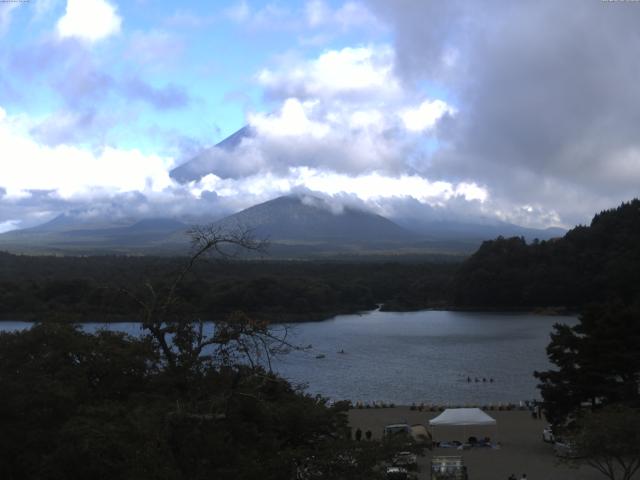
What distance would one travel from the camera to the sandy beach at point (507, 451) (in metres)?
9.98

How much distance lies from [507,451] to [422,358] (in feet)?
47.4

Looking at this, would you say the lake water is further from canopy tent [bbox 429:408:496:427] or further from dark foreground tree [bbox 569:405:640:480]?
dark foreground tree [bbox 569:405:640:480]

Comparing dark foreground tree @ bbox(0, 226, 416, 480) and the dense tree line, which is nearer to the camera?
dark foreground tree @ bbox(0, 226, 416, 480)

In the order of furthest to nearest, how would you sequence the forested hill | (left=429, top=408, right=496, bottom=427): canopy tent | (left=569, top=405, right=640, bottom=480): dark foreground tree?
the forested hill, (left=429, top=408, right=496, bottom=427): canopy tent, (left=569, top=405, right=640, bottom=480): dark foreground tree

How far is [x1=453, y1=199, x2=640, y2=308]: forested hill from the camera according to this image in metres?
41.4

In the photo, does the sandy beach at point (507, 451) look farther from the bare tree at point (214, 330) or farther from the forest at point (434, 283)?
the forest at point (434, 283)

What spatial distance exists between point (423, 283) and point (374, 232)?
8427 centimetres

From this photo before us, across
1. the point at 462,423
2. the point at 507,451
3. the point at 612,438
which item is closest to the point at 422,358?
the point at 462,423

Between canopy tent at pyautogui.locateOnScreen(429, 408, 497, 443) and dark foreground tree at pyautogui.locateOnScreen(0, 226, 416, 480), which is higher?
dark foreground tree at pyautogui.locateOnScreen(0, 226, 416, 480)

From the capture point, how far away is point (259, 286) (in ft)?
131

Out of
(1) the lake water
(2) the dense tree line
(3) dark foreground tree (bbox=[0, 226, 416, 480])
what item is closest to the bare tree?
(3) dark foreground tree (bbox=[0, 226, 416, 480])

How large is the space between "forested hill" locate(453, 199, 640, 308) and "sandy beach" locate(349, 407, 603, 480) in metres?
26.2

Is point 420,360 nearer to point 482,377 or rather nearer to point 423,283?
point 482,377

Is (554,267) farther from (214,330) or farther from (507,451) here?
(214,330)
